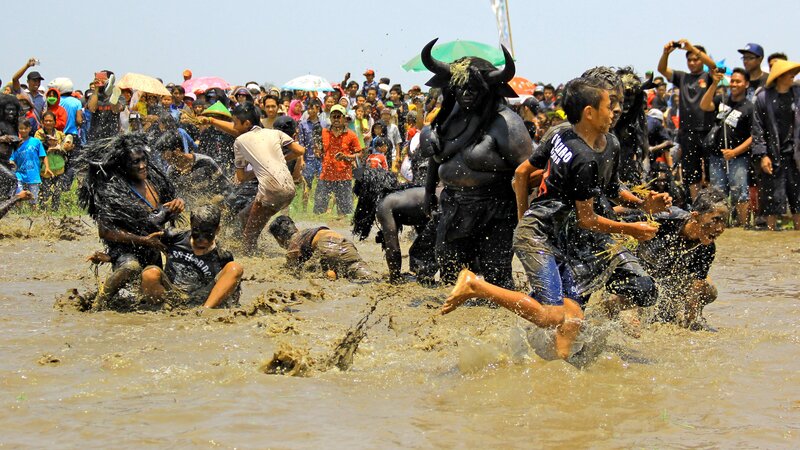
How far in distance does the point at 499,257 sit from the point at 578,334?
7.96 ft

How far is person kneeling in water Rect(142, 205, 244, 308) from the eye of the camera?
750 cm

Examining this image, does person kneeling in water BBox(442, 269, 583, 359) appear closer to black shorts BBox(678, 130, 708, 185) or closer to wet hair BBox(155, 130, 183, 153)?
wet hair BBox(155, 130, 183, 153)

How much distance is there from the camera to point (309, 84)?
20.2 meters

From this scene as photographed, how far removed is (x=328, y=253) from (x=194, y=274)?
2252mm

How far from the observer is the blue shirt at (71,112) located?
16.6 m

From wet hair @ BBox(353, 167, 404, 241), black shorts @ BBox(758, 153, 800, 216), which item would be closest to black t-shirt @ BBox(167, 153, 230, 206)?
wet hair @ BBox(353, 167, 404, 241)

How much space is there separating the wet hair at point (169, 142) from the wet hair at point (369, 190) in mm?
2030

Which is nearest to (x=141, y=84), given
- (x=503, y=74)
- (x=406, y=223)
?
(x=406, y=223)

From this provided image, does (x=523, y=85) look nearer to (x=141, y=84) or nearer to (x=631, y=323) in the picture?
(x=141, y=84)

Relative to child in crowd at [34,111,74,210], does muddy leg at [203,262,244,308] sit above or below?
below

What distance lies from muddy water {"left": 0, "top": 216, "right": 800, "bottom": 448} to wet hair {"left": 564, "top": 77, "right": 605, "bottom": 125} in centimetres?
128

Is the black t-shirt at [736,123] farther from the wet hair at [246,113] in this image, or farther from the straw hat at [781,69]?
the wet hair at [246,113]

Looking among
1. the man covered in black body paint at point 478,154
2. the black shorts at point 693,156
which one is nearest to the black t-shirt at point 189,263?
the man covered in black body paint at point 478,154

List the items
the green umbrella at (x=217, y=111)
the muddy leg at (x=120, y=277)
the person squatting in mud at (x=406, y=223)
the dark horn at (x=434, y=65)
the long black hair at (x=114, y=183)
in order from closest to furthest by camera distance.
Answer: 1. the muddy leg at (x=120, y=277)
2. the long black hair at (x=114, y=183)
3. the dark horn at (x=434, y=65)
4. the person squatting in mud at (x=406, y=223)
5. the green umbrella at (x=217, y=111)
